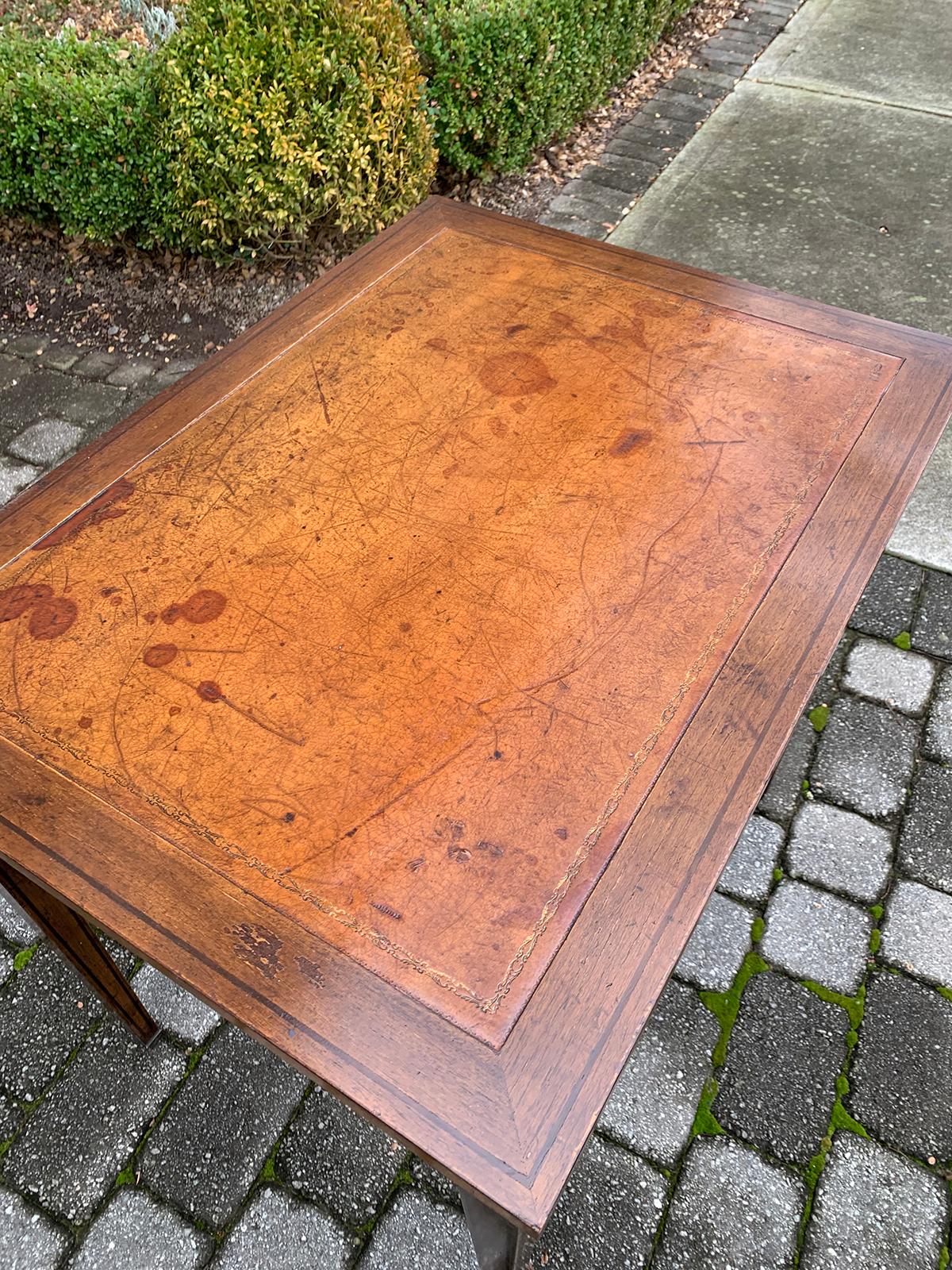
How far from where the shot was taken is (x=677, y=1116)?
6.39 ft

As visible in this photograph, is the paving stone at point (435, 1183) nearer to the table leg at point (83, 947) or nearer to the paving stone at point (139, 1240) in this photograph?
the paving stone at point (139, 1240)

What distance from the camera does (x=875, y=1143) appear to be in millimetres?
1894

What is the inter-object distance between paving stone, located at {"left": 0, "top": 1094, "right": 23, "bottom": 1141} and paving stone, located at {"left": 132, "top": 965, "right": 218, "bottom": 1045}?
1.05 ft

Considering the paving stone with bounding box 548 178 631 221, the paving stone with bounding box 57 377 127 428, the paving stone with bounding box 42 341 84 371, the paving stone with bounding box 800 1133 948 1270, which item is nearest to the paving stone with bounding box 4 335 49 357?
the paving stone with bounding box 42 341 84 371

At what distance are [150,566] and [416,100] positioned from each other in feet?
9.58

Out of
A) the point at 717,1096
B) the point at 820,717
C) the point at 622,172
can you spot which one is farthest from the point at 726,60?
the point at 717,1096

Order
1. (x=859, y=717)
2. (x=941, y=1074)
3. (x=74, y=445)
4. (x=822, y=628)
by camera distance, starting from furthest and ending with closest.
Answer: (x=74, y=445) < (x=859, y=717) < (x=941, y=1074) < (x=822, y=628)

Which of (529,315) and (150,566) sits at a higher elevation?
(529,315)

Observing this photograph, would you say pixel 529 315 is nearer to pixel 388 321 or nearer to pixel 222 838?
pixel 388 321

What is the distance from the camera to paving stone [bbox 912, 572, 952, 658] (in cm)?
272

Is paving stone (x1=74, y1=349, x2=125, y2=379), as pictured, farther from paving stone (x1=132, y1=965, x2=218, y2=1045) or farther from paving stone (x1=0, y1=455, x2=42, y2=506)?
paving stone (x1=132, y1=965, x2=218, y2=1045)

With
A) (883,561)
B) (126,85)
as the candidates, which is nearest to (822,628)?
(883,561)

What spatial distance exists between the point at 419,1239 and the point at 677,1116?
0.57 meters

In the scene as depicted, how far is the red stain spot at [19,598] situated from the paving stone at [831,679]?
1.95 meters
